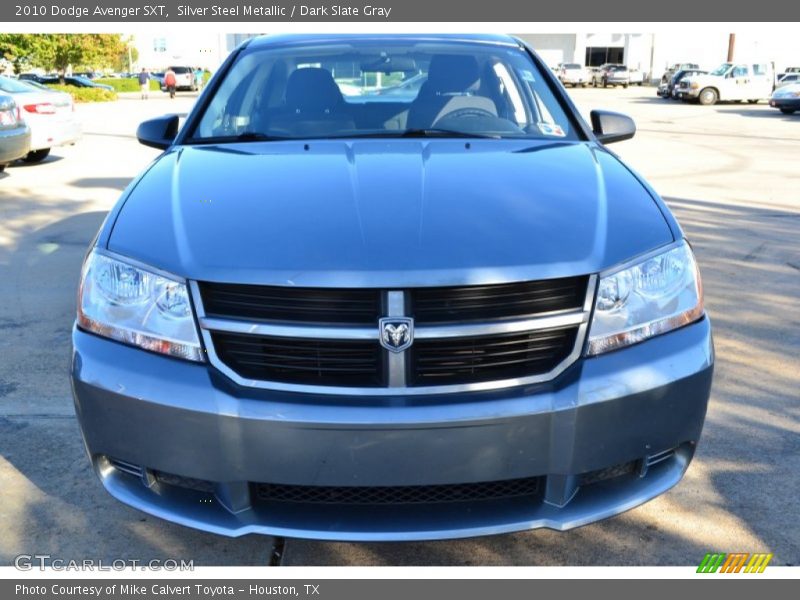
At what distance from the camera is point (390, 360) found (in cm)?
204

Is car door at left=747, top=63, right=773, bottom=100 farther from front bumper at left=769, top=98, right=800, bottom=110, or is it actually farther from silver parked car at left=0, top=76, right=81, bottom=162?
silver parked car at left=0, top=76, right=81, bottom=162

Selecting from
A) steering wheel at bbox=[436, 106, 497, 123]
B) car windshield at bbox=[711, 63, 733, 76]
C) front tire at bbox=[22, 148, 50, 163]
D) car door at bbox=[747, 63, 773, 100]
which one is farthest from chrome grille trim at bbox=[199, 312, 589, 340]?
car windshield at bbox=[711, 63, 733, 76]

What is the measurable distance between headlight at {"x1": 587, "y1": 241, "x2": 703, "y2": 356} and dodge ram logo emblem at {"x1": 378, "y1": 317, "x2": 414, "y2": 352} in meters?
0.50

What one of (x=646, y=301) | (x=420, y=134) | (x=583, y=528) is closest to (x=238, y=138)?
(x=420, y=134)

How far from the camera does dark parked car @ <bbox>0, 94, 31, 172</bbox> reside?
9539 millimetres

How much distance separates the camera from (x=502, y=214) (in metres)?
2.31

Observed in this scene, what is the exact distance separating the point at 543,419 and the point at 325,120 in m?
1.86

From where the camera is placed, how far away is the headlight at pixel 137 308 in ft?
6.98

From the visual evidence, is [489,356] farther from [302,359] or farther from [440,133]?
[440,133]

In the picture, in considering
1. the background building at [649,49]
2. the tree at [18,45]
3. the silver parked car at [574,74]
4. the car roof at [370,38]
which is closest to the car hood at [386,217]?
the car roof at [370,38]

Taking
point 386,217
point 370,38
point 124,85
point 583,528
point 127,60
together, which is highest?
point 370,38

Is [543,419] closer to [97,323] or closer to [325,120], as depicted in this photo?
[97,323]

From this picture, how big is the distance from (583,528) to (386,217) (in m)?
1.27

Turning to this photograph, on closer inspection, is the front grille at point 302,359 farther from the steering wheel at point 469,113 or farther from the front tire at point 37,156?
the front tire at point 37,156
